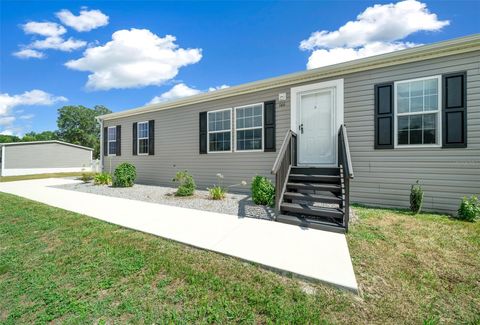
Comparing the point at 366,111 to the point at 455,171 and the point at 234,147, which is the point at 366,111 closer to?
the point at 455,171

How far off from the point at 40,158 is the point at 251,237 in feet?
81.5

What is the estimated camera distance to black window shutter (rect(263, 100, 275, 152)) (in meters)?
6.59

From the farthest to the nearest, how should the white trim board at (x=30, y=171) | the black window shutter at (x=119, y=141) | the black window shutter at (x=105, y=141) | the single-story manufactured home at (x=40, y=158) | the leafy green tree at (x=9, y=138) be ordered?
the leafy green tree at (x=9, y=138) → the single-story manufactured home at (x=40, y=158) → the white trim board at (x=30, y=171) → the black window shutter at (x=105, y=141) → the black window shutter at (x=119, y=141)

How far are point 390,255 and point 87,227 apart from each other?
5.00m

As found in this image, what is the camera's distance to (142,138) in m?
10.0

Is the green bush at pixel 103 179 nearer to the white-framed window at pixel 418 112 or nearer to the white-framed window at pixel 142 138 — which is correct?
the white-framed window at pixel 142 138

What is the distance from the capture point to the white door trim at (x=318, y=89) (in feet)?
18.3

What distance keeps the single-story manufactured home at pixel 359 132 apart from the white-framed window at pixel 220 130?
4cm

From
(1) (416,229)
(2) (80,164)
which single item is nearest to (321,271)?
(1) (416,229)

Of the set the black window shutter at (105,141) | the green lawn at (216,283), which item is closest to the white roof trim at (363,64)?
the green lawn at (216,283)

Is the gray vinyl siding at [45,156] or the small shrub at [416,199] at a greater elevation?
the gray vinyl siding at [45,156]

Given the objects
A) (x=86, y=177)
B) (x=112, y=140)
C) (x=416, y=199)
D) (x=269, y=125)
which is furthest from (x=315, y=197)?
(x=86, y=177)

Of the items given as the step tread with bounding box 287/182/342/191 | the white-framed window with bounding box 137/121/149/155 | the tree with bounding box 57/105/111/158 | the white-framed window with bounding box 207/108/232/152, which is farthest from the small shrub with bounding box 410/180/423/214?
the tree with bounding box 57/105/111/158

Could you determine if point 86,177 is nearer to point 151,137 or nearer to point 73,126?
point 151,137
